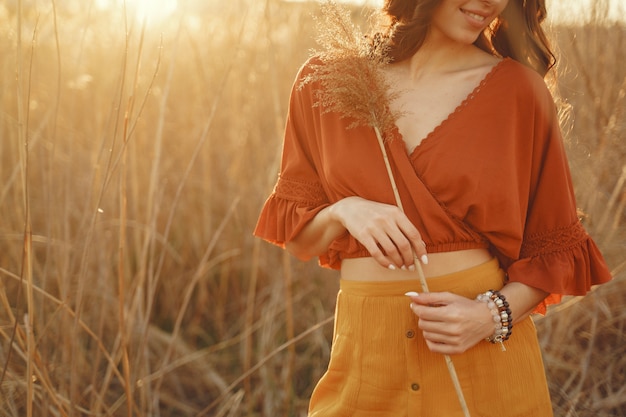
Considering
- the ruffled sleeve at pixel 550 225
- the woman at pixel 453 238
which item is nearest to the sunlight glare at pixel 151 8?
the woman at pixel 453 238

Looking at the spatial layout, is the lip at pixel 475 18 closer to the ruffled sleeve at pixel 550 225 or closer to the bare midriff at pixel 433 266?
the ruffled sleeve at pixel 550 225

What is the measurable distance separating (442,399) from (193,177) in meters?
2.29

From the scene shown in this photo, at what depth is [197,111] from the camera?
135 inches

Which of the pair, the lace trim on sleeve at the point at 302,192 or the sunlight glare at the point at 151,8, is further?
the sunlight glare at the point at 151,8

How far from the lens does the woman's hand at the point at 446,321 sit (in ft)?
4.03

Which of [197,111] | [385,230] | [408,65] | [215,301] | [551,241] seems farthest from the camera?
[197,111]

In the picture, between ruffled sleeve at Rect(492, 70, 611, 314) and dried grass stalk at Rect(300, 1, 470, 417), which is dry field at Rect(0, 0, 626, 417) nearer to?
ruffled sleeve at Rect(492, 70, 611, 314)

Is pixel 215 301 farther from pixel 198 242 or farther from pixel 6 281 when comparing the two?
pixel 6 281

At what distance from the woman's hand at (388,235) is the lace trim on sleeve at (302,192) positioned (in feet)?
0.78

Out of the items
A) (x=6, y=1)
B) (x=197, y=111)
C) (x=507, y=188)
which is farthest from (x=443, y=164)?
(x=197, y=111)

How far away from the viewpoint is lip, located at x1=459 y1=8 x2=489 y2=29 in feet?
4.57

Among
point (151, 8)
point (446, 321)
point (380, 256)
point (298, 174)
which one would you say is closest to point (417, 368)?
point (446, 321)

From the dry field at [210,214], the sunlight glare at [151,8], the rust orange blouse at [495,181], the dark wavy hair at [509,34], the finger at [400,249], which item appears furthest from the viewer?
the dry field at [210,214]

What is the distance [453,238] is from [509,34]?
19.8 inches
